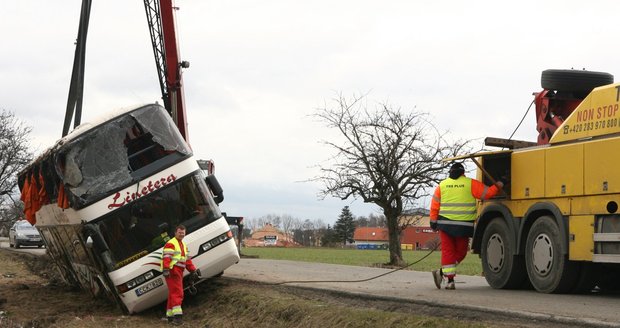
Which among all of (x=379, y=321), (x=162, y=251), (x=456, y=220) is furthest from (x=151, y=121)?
(x=379, y=321)

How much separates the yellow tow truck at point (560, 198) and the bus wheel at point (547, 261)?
0.5 inches

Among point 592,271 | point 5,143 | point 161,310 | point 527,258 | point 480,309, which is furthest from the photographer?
point 5,143

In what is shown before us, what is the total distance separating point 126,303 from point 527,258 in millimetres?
6499

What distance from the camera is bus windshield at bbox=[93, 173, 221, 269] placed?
13906mm

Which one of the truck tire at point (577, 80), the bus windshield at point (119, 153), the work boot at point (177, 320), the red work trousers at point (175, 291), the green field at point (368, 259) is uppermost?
the truck tire at point (577, 80)

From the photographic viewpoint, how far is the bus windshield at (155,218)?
13.9 metres

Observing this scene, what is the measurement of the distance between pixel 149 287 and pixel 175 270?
Answer: 28.3 inches

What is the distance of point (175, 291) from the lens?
13438mm

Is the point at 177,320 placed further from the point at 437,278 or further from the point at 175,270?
the point at 437,278

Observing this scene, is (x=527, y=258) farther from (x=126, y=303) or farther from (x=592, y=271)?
(x=126, y=303)

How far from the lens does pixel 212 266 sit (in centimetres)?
1431

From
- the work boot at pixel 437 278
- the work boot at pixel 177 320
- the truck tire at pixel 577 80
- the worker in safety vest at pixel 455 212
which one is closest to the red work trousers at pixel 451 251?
the worker in safety vest at pixel 455 212

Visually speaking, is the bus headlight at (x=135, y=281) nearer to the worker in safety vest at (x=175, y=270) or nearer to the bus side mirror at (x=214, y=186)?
the worker in safety vest at (x=175, y=270)

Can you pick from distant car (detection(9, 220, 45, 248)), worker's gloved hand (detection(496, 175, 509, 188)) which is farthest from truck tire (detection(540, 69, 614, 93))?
distant car (detection(9, 220, 45, 248))
